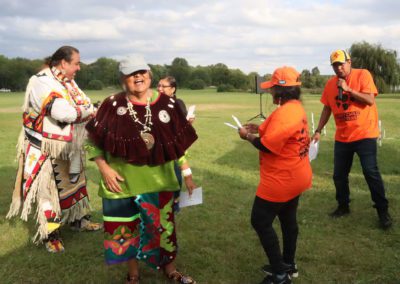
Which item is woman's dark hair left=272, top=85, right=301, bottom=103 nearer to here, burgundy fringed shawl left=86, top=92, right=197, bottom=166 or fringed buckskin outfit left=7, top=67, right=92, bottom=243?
burgundy fringed shawl left=86, top=92, right=197, bottom=166

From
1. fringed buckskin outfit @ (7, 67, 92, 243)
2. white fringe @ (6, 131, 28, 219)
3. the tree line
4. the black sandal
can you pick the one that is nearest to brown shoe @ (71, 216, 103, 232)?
fringed buckskin outfit @ (7, 67, 92, 243)

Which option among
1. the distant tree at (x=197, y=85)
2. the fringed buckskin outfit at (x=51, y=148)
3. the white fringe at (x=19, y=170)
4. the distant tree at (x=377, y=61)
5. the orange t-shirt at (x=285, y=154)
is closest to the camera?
the orange t-shirt at (x=285, y=154)

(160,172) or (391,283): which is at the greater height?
(160,172)

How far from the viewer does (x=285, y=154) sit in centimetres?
302

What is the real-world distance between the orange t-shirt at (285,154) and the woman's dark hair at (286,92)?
0.04 m

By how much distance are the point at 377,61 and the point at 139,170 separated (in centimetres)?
4957

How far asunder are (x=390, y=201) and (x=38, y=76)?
4.83 meters

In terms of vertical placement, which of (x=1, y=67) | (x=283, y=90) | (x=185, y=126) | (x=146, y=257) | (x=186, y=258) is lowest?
(x=186, y=258)

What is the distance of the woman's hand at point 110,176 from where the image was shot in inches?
121

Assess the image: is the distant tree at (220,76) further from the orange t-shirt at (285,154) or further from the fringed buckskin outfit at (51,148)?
the orange t-shirt at (285,154)

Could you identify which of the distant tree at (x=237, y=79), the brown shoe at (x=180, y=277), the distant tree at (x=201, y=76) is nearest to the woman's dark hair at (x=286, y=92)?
the brown shoe at (x=180, y=277)

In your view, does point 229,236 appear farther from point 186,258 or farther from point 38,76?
point 38,76

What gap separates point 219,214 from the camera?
535cm

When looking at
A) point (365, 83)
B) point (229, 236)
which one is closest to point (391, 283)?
point (229, 236)
